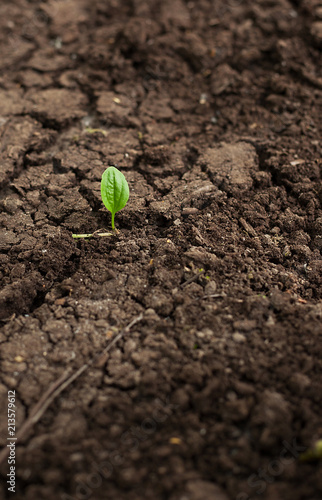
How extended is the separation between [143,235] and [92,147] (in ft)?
2.61

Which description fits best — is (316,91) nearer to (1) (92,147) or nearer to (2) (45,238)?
(1) (92,147)

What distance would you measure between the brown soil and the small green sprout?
5.4 inches

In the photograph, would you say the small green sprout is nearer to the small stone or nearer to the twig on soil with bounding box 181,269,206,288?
the twig on soil with bounding box 181,269,206,288

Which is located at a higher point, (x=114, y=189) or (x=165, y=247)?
(x=114, y=189)

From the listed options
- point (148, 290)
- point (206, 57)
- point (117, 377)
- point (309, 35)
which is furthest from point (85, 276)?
point (309, 35)

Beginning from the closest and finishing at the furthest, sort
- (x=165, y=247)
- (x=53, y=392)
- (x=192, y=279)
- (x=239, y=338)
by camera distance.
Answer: (x=53, y=392)
(x=239, y=338)
(x=192, y=279)
(x=165, y=247)

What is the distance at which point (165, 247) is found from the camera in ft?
6.79

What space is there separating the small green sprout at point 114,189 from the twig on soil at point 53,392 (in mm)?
682

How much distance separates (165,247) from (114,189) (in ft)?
1.29

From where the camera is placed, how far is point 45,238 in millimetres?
2174

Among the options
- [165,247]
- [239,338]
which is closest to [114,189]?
[165,247]

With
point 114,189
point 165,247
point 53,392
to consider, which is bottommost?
point 53,392

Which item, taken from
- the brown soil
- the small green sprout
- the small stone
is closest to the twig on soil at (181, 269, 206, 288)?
the brown soil

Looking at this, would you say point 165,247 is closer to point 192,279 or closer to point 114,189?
point 192,279
